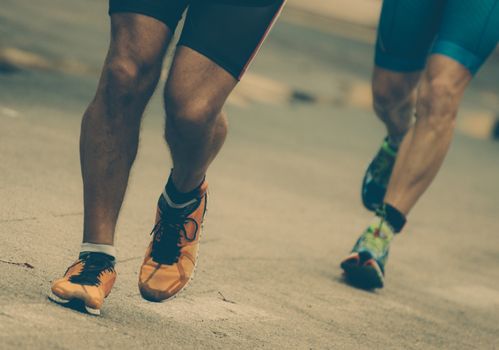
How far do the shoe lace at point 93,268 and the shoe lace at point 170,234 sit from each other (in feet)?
0.97

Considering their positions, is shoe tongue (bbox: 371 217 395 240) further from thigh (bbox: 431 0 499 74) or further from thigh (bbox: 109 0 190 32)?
thigh (bbox: 109 0 190 32)

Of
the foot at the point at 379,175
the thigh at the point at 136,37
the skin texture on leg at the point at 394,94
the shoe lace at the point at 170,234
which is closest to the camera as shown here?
the thigh at the point at 136,37

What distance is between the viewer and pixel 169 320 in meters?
3.99

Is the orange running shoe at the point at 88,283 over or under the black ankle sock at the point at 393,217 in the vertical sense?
over

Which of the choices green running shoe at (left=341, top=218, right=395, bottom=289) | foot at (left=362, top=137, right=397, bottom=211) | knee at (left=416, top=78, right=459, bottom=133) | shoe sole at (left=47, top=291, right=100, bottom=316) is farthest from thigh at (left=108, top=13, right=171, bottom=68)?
foot at (left=362, top=137, right=397, bottom=211)

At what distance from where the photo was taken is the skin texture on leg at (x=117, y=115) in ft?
12.2

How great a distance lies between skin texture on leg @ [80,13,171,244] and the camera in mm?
3730

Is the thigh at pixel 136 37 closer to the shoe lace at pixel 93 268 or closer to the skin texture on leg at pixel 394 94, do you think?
the shoe lace at pixel 93 268

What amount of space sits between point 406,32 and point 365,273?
1.09 m

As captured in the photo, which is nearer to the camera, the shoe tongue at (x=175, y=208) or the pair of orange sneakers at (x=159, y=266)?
the pair of orange sneakers at (x=159, y=266)

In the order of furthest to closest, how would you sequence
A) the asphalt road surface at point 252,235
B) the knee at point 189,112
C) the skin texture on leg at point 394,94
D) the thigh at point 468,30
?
1. the skin texture on leg at point 394,94
2. the thigh at point 468,30
3. the asphalt road surface at point 252,235
4. the knee at point 189,112

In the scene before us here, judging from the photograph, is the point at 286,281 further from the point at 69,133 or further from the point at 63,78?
the point at 63,78

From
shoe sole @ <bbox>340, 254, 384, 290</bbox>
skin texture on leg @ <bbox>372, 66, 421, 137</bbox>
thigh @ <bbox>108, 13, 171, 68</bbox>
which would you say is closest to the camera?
thigh @ <bbox>108, 13, 171, 68</bbox>

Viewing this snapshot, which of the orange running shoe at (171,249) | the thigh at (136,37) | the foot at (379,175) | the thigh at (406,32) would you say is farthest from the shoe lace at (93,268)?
the foot at (379,175)
